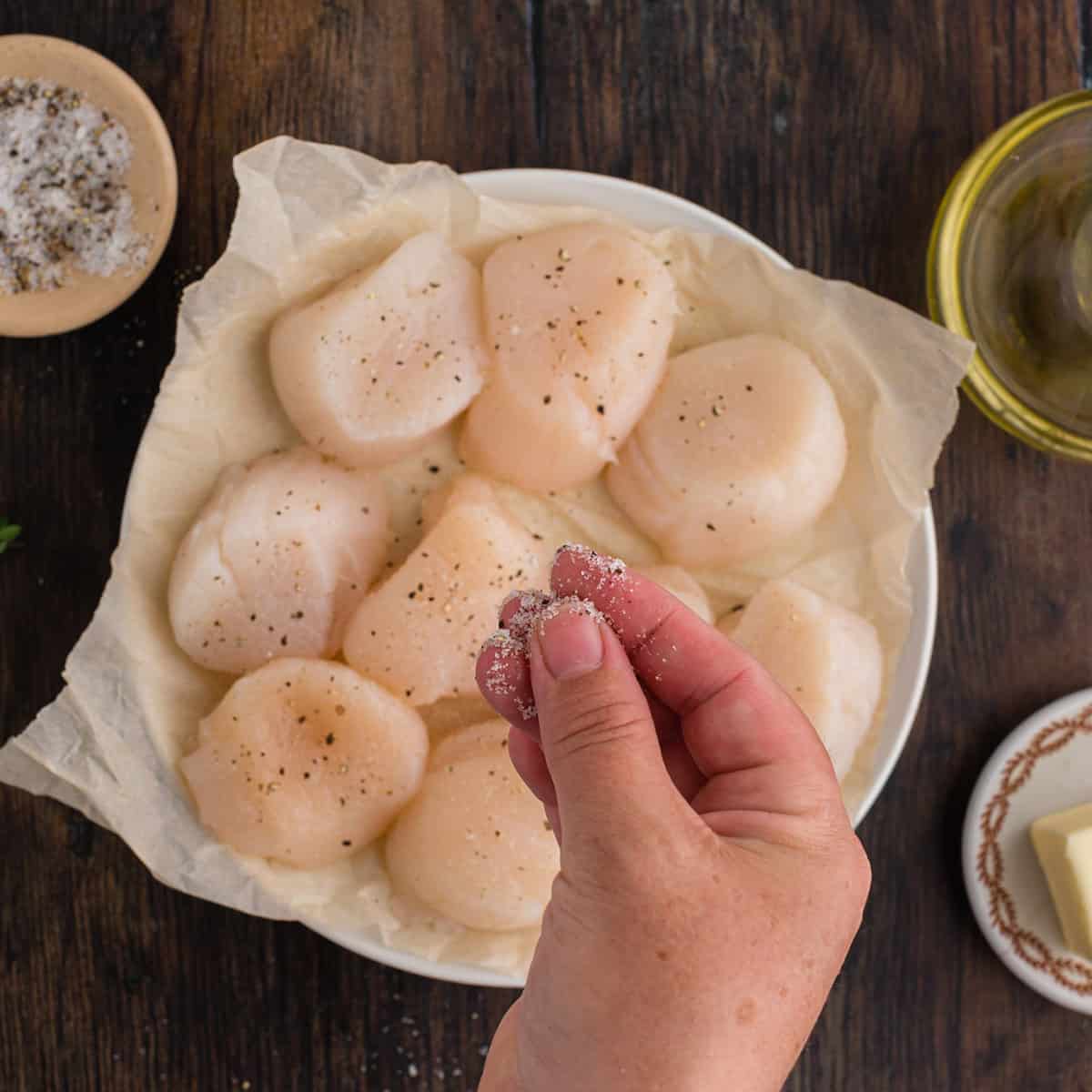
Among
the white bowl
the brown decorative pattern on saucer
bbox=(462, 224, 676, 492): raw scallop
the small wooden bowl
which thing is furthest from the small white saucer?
the small wooden bowl

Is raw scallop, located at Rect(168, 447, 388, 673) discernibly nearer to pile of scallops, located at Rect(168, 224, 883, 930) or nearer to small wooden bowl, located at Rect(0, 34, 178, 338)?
pile of scallops, located at Rect(168, 224, 883, 930)

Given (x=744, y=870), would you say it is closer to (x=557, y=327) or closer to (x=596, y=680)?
(x=596, y=680)

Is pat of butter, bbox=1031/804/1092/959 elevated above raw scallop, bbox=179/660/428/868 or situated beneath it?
situated beneath

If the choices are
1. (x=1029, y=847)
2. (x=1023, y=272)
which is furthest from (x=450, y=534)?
(x=1029, y=847)

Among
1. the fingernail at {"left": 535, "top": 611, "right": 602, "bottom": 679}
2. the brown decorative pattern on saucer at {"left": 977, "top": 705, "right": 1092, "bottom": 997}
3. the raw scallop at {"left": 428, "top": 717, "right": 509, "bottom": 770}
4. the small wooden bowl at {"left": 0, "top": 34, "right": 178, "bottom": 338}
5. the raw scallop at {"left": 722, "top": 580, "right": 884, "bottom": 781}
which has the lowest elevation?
the brown decorative pattern on saucer at {"left": 977, "top": 705, "right": 1092, "bottom": 997}

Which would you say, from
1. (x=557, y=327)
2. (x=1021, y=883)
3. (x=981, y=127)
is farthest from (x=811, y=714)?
(x=981, y=127)

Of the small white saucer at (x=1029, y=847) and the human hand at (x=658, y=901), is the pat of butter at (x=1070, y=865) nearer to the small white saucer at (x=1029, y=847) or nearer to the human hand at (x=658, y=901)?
the small white saucer at (x=1029, y=847)
